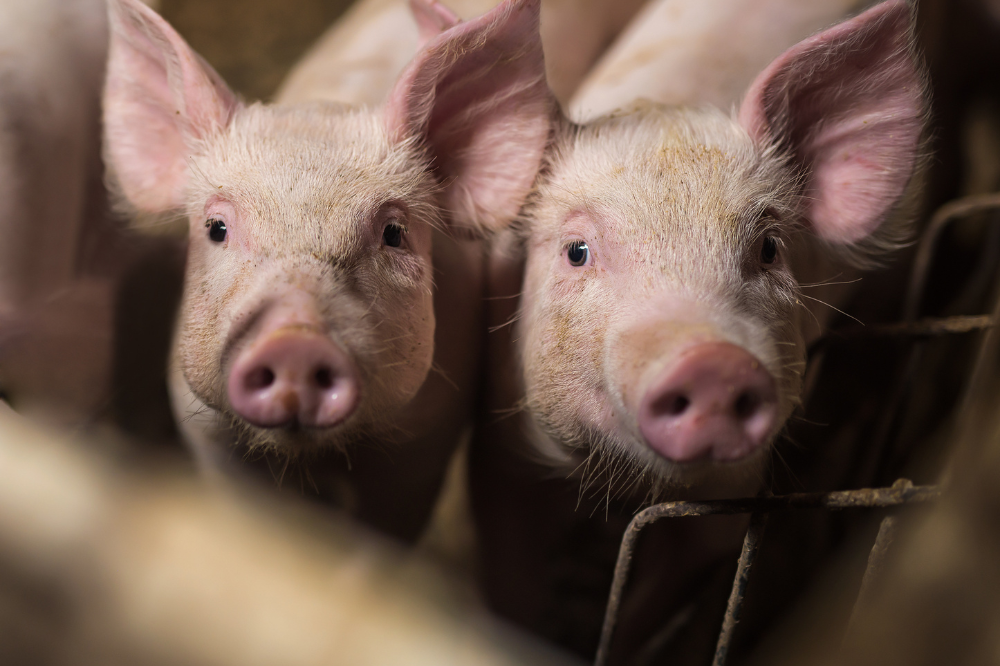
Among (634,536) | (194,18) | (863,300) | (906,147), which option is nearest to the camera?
(634,536)

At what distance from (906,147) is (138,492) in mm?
1586

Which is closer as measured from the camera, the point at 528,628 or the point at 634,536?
the point at 634,536

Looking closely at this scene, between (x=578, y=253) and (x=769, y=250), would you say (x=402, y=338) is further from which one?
(x=769, y=250)

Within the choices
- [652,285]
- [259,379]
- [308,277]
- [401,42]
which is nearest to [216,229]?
[308,277]

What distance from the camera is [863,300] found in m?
2.69

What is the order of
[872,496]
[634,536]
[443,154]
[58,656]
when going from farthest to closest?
1. [443,154]
2. [634,536]
3. [872,496]
4. [58,656]

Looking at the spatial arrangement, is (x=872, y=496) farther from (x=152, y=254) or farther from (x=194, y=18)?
(x=194, y=18)

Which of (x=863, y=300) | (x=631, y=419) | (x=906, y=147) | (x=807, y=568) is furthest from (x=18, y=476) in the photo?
(x=863, y=300)

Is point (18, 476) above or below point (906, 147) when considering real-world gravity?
below

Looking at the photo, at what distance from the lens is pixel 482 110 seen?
1568 mm

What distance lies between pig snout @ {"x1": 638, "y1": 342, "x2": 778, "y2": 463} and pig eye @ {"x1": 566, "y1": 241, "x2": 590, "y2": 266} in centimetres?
41

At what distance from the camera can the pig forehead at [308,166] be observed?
1.33 m

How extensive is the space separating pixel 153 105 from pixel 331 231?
27.1 inches

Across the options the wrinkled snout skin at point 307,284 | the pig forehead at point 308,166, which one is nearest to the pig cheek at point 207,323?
the wrinkled snout skin at point 307,284
